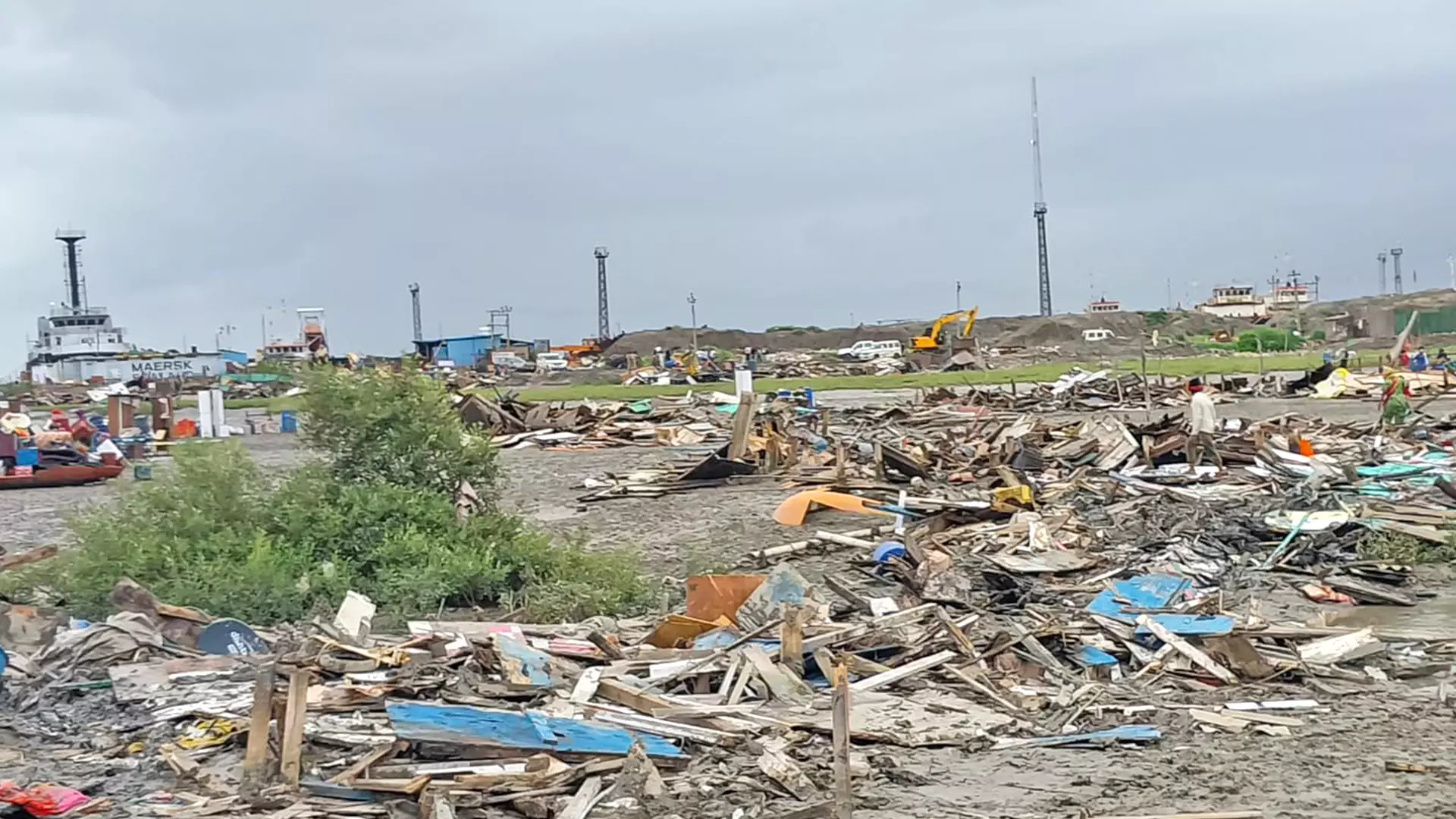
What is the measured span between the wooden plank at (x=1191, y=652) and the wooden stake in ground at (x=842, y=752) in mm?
3906

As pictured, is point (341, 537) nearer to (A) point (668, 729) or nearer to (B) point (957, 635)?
(B) point (957, 635)

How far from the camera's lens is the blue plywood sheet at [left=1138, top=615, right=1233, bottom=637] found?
9742mm

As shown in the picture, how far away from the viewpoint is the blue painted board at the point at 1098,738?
7.61m

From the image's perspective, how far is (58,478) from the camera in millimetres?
24469

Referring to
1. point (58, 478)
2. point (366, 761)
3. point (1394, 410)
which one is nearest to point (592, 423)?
point (58, 478)

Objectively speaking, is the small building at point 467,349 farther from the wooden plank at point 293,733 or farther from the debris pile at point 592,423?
the wooden plank at point 293,733

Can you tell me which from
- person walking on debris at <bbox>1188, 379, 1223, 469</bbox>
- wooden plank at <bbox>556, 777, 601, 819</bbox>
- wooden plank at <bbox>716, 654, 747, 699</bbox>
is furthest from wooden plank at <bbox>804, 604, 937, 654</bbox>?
person walking on debris at <bbox>1188, 379, 1223, 469</bbox>

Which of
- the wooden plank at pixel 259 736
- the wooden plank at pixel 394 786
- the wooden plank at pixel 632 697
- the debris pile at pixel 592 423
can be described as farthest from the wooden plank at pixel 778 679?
the debris pile at pixel 592 423

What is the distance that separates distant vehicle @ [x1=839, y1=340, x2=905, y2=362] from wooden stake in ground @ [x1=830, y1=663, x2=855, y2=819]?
64819 millimetres

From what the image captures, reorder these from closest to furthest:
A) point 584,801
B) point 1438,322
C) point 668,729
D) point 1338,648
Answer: point 584,801 → point 668,729 → point 1338,648 → point 1438,322

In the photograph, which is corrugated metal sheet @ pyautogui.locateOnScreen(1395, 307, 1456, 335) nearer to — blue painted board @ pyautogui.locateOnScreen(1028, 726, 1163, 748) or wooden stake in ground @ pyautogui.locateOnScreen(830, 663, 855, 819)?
blue painted board @ pyautogui.locateOnScreen(1028, 726, 1163, 748)

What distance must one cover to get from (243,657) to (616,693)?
123 inches

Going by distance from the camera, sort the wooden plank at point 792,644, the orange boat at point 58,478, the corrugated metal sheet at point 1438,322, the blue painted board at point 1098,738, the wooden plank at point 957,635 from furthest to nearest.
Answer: the corrugated metal sheet at point 1438,322 → the orange boat at point 58,478 → the wooden plank at point 957,635 → the wooden plank at point 792,644 → the blue painted board at point 1098,738

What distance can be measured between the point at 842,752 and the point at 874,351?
233ft
